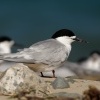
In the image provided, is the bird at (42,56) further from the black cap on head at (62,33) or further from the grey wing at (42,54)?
the black cap on head at (62,33)

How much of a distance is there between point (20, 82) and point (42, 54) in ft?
5.67

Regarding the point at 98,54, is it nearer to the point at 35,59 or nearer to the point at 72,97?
the point at 35,59

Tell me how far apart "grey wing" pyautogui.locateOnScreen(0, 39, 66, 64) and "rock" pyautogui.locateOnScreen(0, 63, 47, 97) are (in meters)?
1.36

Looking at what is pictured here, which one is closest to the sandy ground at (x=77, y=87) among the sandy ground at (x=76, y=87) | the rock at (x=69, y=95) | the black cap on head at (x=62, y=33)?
the sandy ground at (x=76, y=87)

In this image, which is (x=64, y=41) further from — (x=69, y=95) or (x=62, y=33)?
(x=69, y=95)

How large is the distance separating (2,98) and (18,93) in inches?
7.9

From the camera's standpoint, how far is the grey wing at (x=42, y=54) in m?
8.98

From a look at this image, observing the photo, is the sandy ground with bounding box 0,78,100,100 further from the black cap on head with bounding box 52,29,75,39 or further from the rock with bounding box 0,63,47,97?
the black cap on head with bounding box 52,29,75,39

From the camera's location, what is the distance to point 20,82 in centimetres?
743

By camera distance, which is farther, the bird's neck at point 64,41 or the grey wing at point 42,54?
the bird's neck at point 64,41

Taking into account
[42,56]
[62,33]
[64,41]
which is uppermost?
[62,33]

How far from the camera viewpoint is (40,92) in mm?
7422

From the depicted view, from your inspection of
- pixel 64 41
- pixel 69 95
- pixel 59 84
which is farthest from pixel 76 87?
pixel 64 41

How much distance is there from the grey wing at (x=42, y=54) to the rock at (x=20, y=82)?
1363 mm
